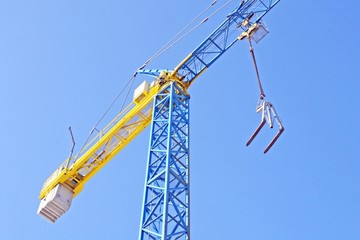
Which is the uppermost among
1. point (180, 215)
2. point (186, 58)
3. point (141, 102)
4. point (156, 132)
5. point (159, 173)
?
point (186, 58)

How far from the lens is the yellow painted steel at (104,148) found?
25.4 metres

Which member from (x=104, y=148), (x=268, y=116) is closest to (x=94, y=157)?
(x=104, y=148)

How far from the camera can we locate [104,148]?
2658cm

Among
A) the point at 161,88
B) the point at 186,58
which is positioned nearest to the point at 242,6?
the point at 186,58

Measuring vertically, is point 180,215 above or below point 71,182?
below

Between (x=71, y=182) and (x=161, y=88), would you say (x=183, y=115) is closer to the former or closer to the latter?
(x=161, y=88)

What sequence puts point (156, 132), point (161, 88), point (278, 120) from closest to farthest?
point (278, 120), point (156, 132), point (161, 88)

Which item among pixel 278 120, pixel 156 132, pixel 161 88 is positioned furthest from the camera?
pixel 161 88

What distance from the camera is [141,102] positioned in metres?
25.3

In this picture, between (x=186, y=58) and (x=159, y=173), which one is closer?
(x=159, y=173)

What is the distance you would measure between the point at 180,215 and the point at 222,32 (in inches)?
391

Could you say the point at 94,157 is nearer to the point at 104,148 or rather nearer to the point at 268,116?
the point at 104,148

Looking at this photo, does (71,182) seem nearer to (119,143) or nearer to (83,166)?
(83,166)

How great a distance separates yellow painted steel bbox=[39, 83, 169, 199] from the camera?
25422 mm
